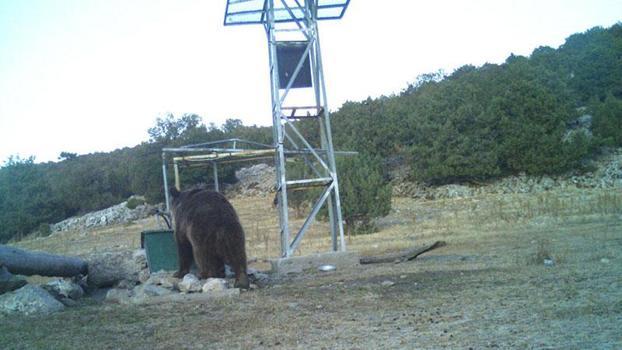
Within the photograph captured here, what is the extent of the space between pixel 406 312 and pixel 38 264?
665 cm

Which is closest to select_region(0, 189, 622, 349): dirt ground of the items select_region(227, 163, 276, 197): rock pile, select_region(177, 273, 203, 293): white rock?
select_region(177, 273, 203, 293): white rock

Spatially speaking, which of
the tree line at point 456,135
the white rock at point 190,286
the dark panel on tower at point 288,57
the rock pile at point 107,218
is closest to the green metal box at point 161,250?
the white rock at point 190,286

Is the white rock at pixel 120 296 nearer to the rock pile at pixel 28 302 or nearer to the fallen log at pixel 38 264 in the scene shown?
the rock pile at pixel 28 302

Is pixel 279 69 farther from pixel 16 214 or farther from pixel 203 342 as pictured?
pixel 16 214

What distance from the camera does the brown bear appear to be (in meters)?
8.45

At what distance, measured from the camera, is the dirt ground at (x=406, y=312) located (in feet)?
15.3

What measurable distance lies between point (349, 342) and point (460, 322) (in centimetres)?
112

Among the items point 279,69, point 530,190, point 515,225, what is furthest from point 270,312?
point 530,190

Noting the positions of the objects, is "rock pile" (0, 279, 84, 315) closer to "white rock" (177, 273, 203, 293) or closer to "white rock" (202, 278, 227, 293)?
"white rock" (177, 273, 203, 293)

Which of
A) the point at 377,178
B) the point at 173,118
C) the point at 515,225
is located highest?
the point at 173,118

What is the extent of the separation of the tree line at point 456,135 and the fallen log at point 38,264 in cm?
1484

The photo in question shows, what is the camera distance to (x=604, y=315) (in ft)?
16.1

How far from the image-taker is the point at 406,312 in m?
5.78

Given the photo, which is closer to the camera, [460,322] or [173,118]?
[460,322]
